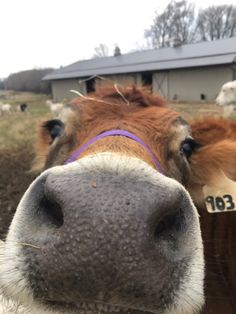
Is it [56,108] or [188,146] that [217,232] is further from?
[56,108]

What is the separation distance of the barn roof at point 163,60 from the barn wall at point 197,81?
2.14 ft

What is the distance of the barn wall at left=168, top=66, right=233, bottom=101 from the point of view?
1345 inches

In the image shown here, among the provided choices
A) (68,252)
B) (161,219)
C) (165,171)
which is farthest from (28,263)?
(165,171)

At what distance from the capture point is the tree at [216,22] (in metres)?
71.8

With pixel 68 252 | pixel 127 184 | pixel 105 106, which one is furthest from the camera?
pixel 105 106

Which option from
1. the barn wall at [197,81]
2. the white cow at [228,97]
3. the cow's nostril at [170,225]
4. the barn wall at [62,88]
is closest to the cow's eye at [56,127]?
the cow's nostril at [170,225]

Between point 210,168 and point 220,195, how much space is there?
303 mm

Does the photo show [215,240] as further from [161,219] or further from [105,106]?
[161,219]

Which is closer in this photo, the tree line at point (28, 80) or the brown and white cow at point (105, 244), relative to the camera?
the brown and white cow at point (105, 244)

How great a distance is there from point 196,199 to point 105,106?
1029mm

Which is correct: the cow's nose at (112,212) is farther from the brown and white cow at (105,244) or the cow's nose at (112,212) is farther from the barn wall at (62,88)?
the barn wall at (62,88)

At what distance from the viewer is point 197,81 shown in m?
36.2

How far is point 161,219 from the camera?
1.85 meters

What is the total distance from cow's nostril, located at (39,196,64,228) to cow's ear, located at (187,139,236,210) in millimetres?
1608
